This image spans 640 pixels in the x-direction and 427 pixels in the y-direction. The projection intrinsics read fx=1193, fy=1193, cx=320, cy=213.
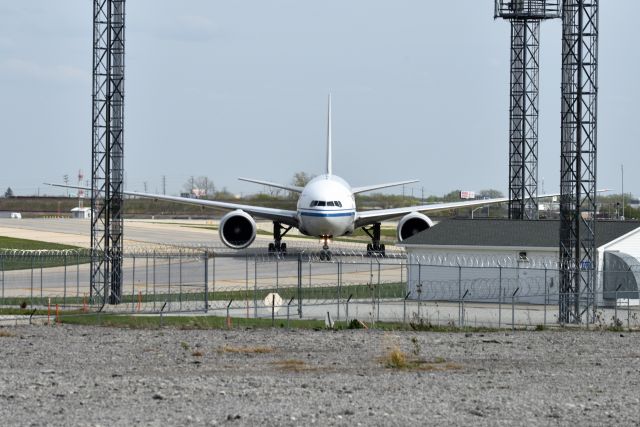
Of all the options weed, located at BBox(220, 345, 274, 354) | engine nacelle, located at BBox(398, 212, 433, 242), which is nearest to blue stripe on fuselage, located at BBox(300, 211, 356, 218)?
engine nacelle, located at BBox(398, 212, 433, 242)

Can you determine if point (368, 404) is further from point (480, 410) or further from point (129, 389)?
point (129, 389)

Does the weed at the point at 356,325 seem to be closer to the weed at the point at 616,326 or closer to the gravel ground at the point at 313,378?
the gravel ground at the point at 313,378

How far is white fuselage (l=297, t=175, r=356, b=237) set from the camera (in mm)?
62594

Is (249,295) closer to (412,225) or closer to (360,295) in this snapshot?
(360,295)

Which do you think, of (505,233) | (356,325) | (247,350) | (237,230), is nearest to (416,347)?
(247,350)

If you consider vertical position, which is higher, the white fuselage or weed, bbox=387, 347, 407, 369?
the white fuselage

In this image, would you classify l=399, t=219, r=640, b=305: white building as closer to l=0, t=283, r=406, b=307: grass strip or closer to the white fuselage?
l=0, t=283, r=406, b=307: grass strip

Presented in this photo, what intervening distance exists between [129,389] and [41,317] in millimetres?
16061

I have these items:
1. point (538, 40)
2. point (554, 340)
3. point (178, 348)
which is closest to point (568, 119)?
point (554, 340)

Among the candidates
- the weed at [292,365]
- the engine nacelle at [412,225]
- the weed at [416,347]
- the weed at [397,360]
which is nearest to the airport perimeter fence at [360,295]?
the weed at [416,347]

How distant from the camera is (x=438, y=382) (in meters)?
21.2

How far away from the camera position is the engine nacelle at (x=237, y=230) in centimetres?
6538

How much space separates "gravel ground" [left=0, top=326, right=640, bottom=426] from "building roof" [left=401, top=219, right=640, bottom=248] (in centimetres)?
1320

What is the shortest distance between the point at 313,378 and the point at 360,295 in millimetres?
23043
